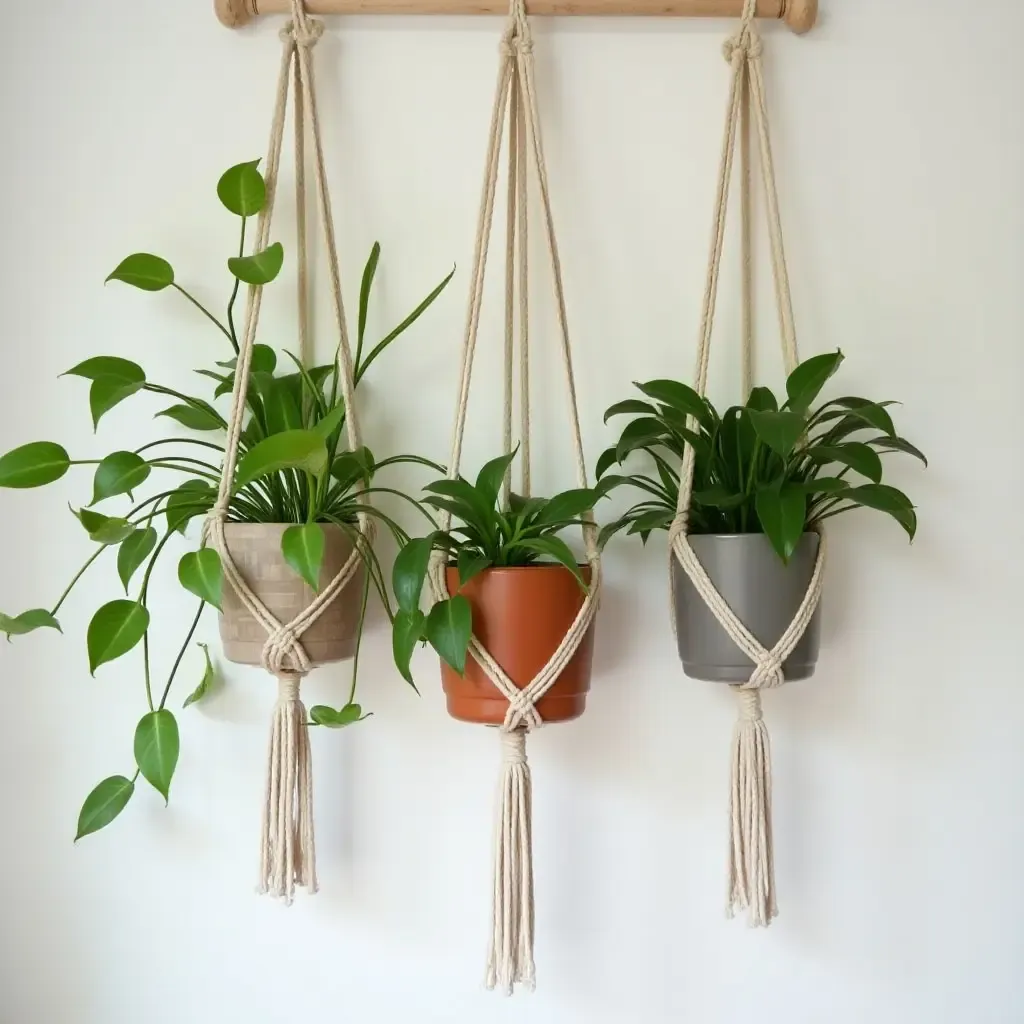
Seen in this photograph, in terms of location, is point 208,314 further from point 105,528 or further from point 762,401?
point 762,401

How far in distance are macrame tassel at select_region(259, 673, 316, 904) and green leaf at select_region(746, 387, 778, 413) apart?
54cm

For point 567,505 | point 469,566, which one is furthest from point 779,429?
point 469,566

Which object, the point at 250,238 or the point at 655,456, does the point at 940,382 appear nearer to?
the point at 655,456

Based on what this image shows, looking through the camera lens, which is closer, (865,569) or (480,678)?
(480,678)

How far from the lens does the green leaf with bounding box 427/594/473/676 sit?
82 centimetres

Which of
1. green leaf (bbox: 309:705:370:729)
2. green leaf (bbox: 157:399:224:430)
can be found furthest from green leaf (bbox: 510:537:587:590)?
green leaf (bbox: 157:399:224:430)

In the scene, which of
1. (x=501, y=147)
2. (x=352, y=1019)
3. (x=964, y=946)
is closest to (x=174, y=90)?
(x=501, y=147)

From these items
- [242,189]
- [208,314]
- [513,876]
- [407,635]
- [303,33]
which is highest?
[303,33]

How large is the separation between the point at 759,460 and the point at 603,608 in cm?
25

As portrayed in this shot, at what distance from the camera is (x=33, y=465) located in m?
0.87

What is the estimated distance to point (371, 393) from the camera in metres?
1.03

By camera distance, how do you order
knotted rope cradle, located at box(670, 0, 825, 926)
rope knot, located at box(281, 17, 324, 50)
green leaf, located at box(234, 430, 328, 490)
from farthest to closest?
rope knot, located at box(281, 17, 324, 50) → knotted rope cradle, located at box(670, 0, 825, 926) → green leaf, located at box(234, 430, 328, 490)

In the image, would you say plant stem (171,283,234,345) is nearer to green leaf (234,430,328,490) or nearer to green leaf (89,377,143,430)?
green leaf (89,377,143,430)

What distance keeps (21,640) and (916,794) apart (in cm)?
106
